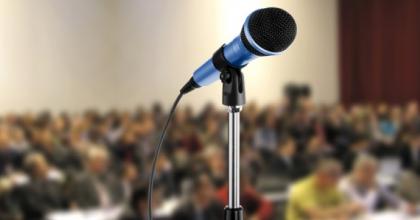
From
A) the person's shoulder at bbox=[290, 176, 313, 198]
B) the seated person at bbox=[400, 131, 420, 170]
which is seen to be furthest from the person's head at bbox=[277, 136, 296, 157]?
the seated person at bbox=[400, 131, 420, 170]

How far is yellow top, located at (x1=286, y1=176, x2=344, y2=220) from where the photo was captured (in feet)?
10.5

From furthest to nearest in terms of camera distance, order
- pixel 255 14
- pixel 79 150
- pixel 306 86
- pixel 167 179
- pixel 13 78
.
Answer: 1. pixel 306 86
2. pixel 167 179
3. pixel 79 150
4. pixel 13 78
5. pixel 255 14

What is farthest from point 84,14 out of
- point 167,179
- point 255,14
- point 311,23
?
point 255,14

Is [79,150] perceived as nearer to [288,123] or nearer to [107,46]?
[107,46]

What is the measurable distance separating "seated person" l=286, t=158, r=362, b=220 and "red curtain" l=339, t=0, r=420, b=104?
0.38m

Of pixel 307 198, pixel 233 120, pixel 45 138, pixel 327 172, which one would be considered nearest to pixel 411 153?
pixel 327 172

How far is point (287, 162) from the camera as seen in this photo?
3.14m

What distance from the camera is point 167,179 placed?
2.86 m

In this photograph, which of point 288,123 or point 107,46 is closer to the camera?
point 107,46

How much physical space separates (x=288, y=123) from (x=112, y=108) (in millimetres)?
918

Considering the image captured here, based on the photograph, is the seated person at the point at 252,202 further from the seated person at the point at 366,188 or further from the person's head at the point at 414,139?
the person's head at the point at 414,139

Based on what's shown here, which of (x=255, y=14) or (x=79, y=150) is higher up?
(x=255, y=14)

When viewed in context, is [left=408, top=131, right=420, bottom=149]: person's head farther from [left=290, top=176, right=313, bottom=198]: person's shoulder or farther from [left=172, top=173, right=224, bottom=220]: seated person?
[left=172, top=173, right=224, bottom=220]: seated person

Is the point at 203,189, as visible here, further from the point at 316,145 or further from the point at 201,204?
the point at 316,145
